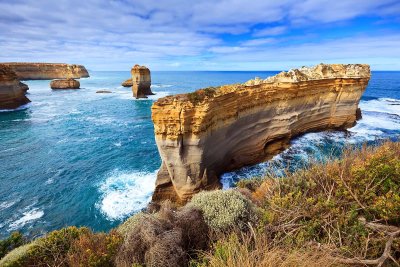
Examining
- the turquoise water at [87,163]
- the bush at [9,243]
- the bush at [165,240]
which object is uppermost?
the bush at [165,240]

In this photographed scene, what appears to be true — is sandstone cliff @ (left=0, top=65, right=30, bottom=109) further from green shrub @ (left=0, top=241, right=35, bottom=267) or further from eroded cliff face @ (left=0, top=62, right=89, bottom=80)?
eroded cliff face @ (left=0, top=62, right=89, bottom=80)

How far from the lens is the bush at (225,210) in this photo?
6180 mm

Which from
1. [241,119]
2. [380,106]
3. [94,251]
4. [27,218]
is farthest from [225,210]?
[380,106]

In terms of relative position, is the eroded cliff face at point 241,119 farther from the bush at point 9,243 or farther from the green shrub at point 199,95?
the bush at point 9,243

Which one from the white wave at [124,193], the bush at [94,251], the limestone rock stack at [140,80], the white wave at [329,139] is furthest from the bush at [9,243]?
the limestone rock stack at [140,80]

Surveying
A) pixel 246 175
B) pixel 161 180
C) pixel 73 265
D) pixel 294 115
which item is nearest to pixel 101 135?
pixel 161 180

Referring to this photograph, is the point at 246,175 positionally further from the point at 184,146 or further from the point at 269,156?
the point at 184,146

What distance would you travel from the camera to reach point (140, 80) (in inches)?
2229

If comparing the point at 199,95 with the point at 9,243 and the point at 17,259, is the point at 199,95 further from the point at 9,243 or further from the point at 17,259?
the point at 17,259

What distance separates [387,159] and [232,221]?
4.11 m

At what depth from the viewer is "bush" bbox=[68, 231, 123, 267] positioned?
5.36 m

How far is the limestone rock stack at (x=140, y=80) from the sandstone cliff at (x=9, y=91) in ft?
74.3

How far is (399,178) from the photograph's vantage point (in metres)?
5.29


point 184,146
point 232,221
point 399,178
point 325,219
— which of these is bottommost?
point 184,146
